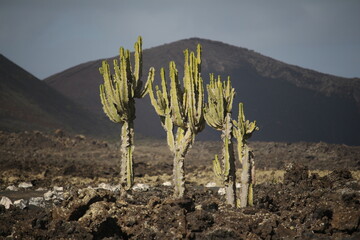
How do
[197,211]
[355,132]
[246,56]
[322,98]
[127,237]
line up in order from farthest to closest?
[246,56] → [322,98] → [355,132] → [197,211] → [127,237]

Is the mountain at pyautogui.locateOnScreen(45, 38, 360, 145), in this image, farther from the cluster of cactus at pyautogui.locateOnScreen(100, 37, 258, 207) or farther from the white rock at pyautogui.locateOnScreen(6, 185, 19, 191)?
the cluster of cactus at pyautogui.locateOnScreen(100, 37, 258, 207)

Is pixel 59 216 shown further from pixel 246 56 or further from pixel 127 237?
pixel 246 56

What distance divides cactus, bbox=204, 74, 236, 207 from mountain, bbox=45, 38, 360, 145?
54.6m

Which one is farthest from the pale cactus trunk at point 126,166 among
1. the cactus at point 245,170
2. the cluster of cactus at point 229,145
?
the cactus at point 245,170

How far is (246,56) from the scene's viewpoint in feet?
351

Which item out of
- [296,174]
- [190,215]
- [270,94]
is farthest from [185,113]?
[270,94]

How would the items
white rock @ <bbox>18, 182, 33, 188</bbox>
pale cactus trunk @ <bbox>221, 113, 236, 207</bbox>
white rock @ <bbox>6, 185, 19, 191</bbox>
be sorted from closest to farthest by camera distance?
pale cactus trunk @ <bbox>221, 113, 236, 207</bbox>
white rock @ <bbox>6, 185, 19, 191</bbox>
white rock @ <bbox>18, 182, 33, 188</bbox>

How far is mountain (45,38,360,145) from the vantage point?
7619 cm

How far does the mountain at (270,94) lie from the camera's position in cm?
7619

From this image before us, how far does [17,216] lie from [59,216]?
1799 millimetres

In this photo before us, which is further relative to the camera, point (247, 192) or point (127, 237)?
point (247, 192)

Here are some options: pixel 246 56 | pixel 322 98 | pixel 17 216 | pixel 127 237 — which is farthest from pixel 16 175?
pixel 246 56

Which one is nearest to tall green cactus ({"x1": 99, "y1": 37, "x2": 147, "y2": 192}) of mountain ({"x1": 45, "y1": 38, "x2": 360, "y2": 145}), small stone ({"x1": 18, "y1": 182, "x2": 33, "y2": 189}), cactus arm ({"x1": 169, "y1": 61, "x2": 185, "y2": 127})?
cactus arm ({"x1": 169, "y1": 61, "x2": 185, "y2": 127})

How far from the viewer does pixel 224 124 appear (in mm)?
14117
